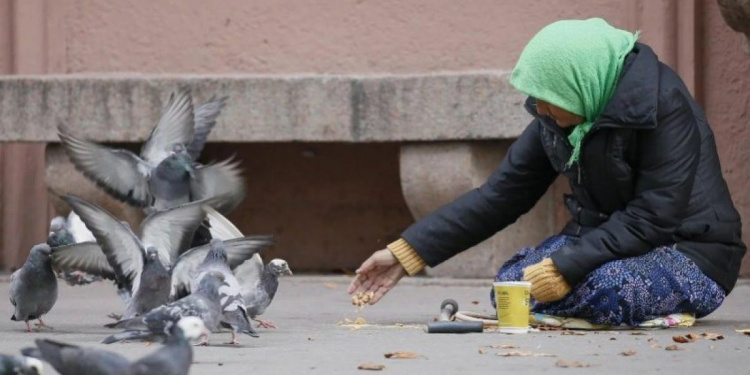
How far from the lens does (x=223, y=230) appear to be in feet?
22.5

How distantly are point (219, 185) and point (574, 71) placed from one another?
126 inches

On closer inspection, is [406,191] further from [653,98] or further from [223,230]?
[653,98]

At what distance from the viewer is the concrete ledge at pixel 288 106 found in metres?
8.27

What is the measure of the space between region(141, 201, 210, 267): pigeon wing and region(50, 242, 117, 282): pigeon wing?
0.61 feet

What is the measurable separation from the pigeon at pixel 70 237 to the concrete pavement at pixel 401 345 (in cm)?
16

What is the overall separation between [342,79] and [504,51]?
→ 1.05 m

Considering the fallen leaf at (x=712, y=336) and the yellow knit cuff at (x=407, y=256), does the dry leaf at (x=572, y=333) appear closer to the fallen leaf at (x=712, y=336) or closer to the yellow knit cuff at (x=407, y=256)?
the fallen leaf at (x=712, y=336)

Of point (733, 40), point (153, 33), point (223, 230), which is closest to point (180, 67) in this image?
point (153, 33)

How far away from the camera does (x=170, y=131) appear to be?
7.64 meters

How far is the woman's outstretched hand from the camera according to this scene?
5.69 meters

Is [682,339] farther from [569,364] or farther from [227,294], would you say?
[227,294]

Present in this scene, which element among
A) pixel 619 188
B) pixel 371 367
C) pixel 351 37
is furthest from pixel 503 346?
pixel 351 37

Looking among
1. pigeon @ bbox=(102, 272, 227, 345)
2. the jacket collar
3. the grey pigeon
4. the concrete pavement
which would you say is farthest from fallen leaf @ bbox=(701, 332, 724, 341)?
pigeon @ bbox=(102, 272, 227, 345)

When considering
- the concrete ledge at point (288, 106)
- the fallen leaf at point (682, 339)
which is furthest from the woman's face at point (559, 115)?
the concrete ledge at point (288, 106)
